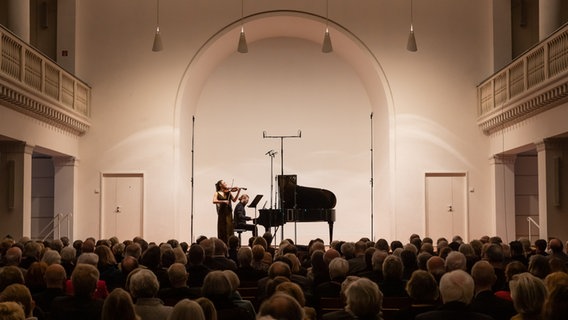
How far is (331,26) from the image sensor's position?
19.7m

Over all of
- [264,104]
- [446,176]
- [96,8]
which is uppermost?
[96,8]

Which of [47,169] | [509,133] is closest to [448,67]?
[509,133]

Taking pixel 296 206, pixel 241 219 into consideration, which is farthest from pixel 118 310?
pixel 241 219

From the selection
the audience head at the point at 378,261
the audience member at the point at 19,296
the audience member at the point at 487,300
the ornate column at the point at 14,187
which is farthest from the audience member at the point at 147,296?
the ornate column at the point at 14,187

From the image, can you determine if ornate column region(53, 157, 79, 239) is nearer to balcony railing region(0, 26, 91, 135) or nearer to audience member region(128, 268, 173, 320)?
balcony railing region(0, 26, 91, 135)

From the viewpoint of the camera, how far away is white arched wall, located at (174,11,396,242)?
64.5 ft

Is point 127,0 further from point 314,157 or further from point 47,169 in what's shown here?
point 314,157

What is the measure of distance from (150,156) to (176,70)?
2.28 m

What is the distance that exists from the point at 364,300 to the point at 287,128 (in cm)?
1951

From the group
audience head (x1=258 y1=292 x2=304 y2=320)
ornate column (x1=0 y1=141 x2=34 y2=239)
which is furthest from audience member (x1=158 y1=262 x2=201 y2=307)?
ornate column (x1=0 y1=141 x2=34 y2=239)

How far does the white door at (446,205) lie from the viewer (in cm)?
1939

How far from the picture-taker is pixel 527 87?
1600 centimetres

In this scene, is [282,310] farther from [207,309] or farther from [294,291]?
[294,291]

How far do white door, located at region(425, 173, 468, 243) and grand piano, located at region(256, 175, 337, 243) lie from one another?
2.67 meters
